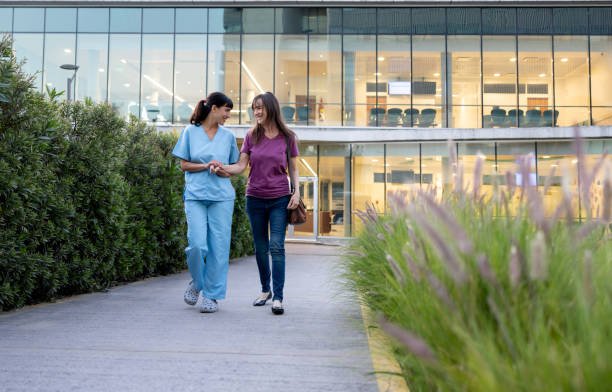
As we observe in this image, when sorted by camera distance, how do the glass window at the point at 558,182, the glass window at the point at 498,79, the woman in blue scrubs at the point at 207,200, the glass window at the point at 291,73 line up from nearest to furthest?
the glass window at the point at 558,182 < the woman in blue scrubs at the point at 207,200 < the glass window at the point at 498,79 < the glass window at the point at 291,73

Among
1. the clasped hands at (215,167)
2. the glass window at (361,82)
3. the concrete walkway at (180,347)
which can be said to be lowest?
the concrete walkway at (180,347)

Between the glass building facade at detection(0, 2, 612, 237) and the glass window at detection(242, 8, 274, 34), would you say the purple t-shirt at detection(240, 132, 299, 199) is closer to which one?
the glass building facade at detection(0, 2, 612, 237)

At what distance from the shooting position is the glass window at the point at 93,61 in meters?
26.0

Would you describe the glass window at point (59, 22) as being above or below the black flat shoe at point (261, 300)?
above

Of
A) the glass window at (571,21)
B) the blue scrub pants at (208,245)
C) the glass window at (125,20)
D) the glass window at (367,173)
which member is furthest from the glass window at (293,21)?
the blue scrub pants at (208,245)

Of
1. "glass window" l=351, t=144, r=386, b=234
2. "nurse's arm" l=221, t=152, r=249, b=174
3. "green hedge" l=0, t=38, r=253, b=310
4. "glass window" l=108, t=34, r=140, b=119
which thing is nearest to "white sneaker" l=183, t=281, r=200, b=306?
"nurse's arm" l=221, t=152, r=249, b=174

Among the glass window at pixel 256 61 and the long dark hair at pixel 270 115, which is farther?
the glass window at pixel 256 61

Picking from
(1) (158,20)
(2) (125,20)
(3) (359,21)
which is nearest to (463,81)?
(3) (359,21)

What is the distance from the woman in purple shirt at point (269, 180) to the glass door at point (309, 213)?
1939 centimetres

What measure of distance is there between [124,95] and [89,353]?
947 inches

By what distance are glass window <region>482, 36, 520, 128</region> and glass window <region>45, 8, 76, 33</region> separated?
1848cm

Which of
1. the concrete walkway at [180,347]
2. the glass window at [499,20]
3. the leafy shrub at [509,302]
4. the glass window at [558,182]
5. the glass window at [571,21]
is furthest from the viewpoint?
the glass window at [499,20]

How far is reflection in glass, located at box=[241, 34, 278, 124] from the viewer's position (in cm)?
2592

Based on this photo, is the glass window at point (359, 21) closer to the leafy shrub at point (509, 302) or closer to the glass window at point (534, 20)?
the glass window at point (534, 20)
